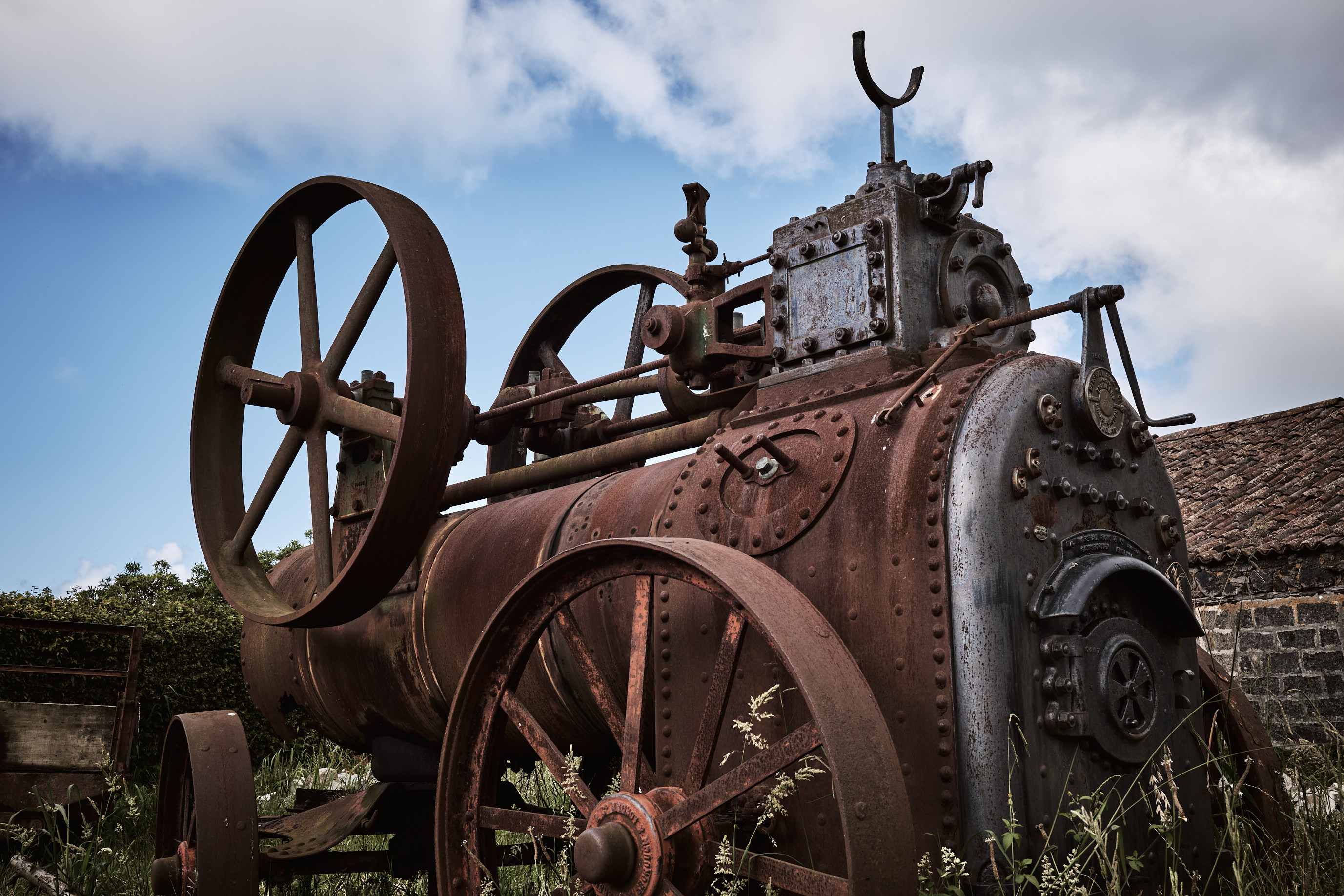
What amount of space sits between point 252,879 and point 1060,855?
8.60 ft

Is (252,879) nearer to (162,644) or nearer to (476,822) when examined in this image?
Result: (476,822)

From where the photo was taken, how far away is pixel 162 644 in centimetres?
822

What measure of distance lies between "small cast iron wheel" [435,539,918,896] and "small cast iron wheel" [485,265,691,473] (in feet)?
6.37

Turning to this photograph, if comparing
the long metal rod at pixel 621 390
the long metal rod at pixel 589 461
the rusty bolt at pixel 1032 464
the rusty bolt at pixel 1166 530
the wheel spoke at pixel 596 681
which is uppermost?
the long metal rod at pixel 621 390

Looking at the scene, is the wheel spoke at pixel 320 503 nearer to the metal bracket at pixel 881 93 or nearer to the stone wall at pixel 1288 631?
the metal bracket at pixel 881 93

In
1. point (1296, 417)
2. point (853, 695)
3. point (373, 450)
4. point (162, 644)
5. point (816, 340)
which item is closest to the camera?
point (853, 695)

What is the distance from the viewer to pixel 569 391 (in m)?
4.32

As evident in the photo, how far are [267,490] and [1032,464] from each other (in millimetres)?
3021

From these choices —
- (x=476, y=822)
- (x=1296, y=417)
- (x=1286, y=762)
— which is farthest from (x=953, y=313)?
(x=1296, y=417)

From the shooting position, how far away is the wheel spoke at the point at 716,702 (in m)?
2.58

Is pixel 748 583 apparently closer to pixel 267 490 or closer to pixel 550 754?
pixel 550 754

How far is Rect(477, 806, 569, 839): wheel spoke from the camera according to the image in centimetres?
288

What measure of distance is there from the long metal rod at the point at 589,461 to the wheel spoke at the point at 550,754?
3.34 ft

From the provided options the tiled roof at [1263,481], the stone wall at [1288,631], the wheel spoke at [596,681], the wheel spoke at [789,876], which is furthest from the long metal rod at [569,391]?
the stone wall at [1288,631]
